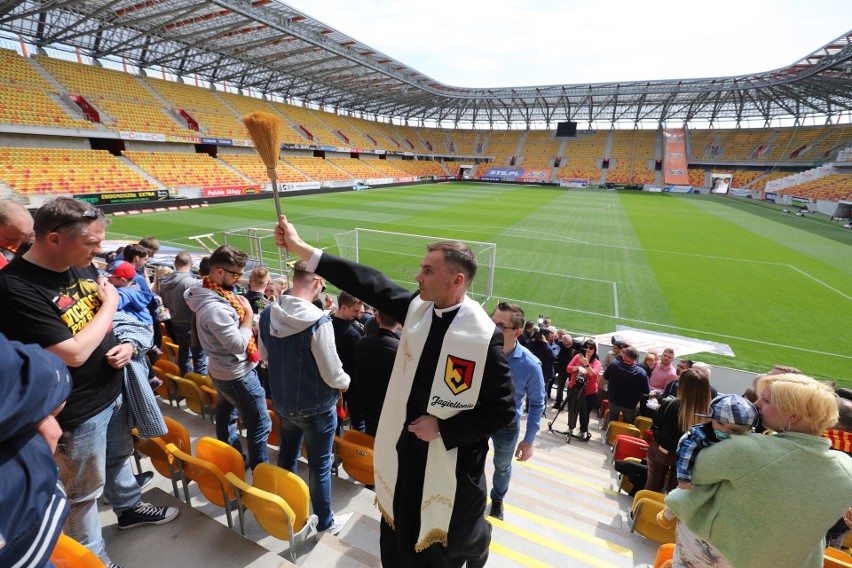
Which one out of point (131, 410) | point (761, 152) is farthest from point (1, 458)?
point (761, 152)

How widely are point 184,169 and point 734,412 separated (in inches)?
1396

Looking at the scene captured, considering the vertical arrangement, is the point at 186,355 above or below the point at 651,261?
above

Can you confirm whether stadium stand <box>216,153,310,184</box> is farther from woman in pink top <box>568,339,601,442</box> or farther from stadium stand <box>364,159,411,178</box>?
woman in pink top <box>568,339,601,442</box>

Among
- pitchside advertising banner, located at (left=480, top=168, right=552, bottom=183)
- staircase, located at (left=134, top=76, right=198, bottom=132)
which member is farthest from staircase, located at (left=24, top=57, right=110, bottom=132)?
pitchside advertising banner, located at (left=480, top=168, right=552, bottom=183)

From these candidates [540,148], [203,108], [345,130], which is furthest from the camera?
[540,148]

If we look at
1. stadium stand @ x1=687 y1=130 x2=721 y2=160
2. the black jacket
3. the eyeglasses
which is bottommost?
the black jacket

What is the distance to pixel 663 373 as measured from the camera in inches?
232

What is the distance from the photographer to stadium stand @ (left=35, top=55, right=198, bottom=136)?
2800 cm

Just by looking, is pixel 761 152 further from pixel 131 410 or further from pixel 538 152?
pixel 131 410

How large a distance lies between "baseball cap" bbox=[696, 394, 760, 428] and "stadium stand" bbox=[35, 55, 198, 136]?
35.9 metres

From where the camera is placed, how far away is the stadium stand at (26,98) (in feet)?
73.8

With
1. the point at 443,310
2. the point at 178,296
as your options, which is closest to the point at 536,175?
the point at 178,296

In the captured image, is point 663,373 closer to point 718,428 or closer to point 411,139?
point 718,428

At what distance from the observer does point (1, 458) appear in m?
1.12
